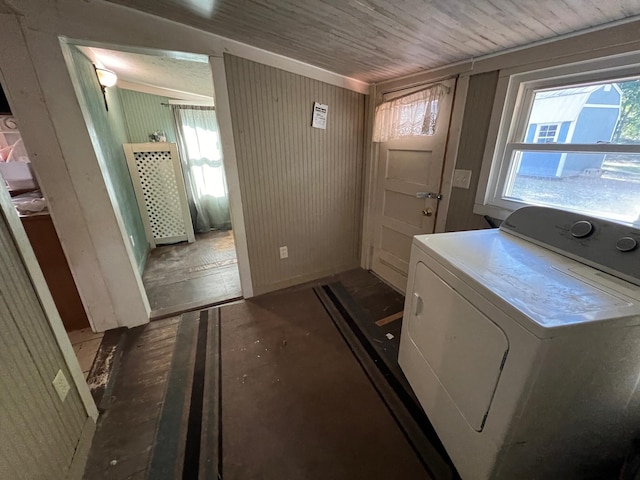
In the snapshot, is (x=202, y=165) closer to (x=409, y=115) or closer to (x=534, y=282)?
(x=409, y=115)

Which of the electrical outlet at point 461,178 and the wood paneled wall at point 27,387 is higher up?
the electrical outlet at point 461,178

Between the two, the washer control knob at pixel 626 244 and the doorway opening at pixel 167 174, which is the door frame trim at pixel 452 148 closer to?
the washer control knob at pixel 626 244

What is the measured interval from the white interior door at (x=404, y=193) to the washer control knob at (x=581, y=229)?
935 millimetres

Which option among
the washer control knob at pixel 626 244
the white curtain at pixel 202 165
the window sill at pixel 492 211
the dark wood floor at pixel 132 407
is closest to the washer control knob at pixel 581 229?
the washer control knob at pixel 626 244

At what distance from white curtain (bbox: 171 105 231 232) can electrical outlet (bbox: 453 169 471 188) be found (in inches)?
117

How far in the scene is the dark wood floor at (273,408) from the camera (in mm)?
1163

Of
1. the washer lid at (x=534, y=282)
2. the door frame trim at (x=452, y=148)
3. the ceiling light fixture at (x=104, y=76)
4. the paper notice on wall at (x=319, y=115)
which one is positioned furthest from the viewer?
the ceiling light fixture at (x=104, y=76)

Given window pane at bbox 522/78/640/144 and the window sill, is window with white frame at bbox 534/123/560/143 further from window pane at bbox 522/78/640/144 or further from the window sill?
the window sill

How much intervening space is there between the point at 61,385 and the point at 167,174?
2870mm

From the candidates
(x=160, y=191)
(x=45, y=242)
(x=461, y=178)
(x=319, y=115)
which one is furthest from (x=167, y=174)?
(x=461, y=178)

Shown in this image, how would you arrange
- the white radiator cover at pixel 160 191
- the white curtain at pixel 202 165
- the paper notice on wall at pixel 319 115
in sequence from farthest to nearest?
the white curtain at pixel 202 165, the white radiator cover at pixel 160 191, the paper notice on wall at pixel 319 115

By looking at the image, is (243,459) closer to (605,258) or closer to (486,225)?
(605,258)

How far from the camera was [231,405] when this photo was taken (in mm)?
1426

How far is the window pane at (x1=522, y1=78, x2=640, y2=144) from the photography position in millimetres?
1125
